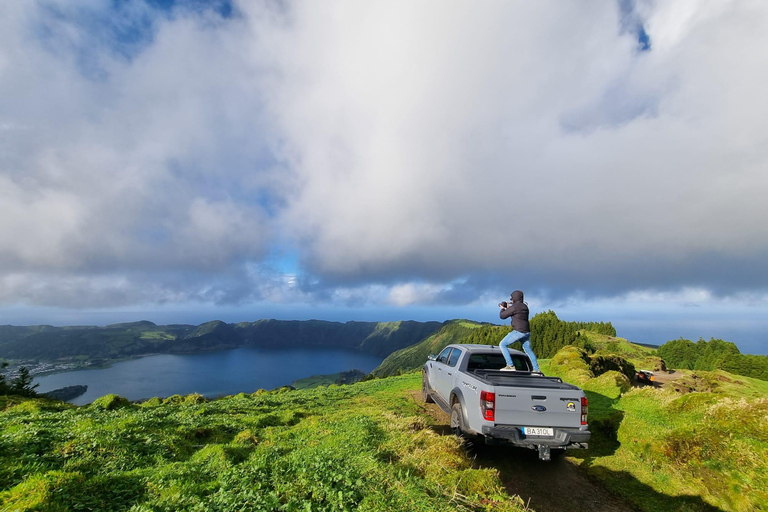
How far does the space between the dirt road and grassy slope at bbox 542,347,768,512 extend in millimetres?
550

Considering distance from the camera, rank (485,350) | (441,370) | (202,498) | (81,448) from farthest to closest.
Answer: (441,370) → (485,350) → (81,448) → (202,498)

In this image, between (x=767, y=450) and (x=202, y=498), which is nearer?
(x=202, y=498)

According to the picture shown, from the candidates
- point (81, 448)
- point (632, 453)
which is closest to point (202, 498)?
point (81, 448)

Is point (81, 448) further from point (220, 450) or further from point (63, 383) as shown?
point (63, 383)

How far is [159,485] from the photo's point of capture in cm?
482

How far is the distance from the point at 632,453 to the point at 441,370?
18.7ft

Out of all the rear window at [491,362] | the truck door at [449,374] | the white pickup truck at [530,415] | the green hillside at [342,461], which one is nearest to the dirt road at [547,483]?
the green hillside at [342,461]

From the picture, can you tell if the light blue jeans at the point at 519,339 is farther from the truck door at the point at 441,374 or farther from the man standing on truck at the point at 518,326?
the truck door at the point at 441,374

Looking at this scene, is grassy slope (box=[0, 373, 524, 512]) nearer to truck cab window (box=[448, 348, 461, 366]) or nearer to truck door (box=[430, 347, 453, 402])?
truck door (box=[430, 347, 453, 402])

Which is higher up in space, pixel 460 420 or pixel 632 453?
pixel 460 420

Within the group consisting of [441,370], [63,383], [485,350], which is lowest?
[63,383]

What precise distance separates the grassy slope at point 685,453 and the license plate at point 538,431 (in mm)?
2258

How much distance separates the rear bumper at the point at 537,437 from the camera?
276 inches

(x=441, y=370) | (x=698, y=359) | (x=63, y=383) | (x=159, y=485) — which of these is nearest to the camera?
(x=159, y=485)
